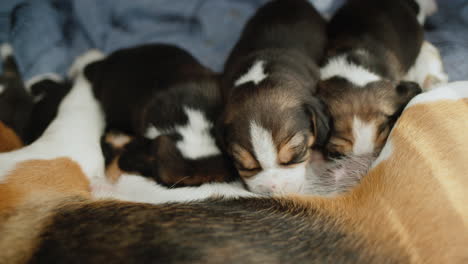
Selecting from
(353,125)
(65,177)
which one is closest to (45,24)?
(65,177)

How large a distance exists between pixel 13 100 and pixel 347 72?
2004 mm

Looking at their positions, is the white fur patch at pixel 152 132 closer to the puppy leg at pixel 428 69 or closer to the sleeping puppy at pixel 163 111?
the sleeping puppy at pixel 163 111

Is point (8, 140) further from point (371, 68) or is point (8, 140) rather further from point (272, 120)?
point (371, 68)

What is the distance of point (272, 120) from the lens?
1.83m

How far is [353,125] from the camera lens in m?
1.97

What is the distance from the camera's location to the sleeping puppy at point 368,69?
1989mm

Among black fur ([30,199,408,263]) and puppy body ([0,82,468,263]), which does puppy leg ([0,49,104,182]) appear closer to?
puppy body ([0,82,468,263])

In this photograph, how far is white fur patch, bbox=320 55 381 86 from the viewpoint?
6.98 feet

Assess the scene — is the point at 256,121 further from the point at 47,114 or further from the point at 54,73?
the point at 54,73

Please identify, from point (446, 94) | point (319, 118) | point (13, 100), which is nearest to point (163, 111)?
point (319, 118)

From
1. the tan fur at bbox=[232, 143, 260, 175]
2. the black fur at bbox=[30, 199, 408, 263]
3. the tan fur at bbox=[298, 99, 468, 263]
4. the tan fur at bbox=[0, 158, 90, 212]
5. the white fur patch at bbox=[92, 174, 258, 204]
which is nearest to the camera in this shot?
the black fur at bbox=[30, 199, 408, 263]

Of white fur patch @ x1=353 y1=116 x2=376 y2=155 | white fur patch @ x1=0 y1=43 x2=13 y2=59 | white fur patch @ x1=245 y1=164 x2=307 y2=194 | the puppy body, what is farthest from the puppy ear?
white fur patch @ x1=0 y1=43 x2=13 y2=59

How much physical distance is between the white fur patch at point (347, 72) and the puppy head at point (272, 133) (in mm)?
297

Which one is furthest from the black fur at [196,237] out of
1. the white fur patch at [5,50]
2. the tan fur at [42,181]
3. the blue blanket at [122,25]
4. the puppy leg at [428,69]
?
the blue blanket at [122,25]
